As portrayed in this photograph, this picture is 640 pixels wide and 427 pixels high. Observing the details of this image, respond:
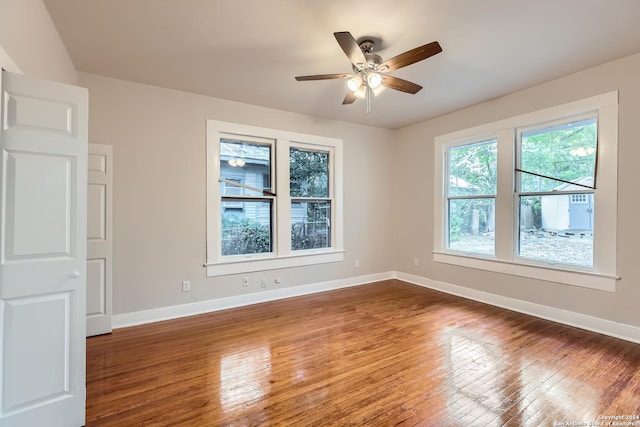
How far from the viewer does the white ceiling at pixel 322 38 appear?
2.20 meters

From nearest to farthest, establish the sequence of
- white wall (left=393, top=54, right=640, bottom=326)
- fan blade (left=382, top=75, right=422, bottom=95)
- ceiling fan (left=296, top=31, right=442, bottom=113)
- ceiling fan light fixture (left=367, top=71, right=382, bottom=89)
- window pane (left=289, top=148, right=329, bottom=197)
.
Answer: ceiling fan (left=296, top=31, right=442, bottom=113) < ceiling fan light fixture (left=367, top=71, right=382, bottom=89) < fan blade (left=382, top=75, right=422, bottom=95) < white wall (left=393, top=54, right=640, bottom=326) < window pane (left=289, top=148, right=329, bottom=197)

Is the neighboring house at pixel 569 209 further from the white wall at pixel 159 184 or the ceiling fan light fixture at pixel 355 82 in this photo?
the white wall at pixel 159 184

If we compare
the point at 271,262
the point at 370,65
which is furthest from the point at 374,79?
the point at 271,262

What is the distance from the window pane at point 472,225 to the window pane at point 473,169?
0.16 metres

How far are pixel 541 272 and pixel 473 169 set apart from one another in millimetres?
1651

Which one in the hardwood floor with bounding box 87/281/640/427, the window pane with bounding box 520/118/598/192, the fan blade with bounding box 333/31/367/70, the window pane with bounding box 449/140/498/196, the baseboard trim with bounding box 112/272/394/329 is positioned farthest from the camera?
the window pane with bounding box 449/140/498/196

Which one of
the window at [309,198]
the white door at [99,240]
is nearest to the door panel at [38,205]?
the white door at [99,240]

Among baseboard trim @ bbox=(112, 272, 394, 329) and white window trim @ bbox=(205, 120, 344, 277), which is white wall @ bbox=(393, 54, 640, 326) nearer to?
baseboard trim @ bbox=(112, 272, 394, 329)

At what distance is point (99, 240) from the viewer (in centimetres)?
315

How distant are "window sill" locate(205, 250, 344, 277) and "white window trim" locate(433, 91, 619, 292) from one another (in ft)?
5.81

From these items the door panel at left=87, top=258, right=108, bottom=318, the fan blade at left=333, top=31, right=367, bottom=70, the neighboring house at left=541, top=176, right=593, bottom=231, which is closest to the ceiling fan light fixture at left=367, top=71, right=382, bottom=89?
the fan blade at left=333, top=31, right=367, bottom=70

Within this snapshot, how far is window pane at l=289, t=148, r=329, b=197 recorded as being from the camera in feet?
15.1

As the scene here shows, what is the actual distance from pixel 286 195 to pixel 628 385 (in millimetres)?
3874

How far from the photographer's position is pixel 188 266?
3.74 m
